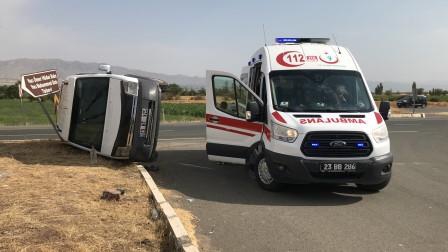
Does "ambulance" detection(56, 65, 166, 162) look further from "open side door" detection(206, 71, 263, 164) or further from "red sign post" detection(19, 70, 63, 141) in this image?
"red sign post" detection(19, 70, 63, 141)

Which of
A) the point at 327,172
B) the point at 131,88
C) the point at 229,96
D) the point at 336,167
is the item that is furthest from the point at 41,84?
the point at 336,167

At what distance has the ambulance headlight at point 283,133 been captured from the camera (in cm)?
828

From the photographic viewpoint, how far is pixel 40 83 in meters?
13.8

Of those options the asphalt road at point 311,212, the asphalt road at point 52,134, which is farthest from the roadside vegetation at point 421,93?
the asphalt road at point 311,212

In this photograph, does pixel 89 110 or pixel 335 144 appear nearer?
pixel 335 144

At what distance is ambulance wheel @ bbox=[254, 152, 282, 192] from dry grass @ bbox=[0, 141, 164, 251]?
198 centimetres

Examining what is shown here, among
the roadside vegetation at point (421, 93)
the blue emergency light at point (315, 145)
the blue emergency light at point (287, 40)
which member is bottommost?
the roadside vegetation at point (421, 93)

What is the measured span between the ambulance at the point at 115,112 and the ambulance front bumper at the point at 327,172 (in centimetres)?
378

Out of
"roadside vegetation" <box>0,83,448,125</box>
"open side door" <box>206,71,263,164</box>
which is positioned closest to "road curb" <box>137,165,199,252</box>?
"open side door" <box>206,71,263,164</box>

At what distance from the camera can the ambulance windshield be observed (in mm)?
9055

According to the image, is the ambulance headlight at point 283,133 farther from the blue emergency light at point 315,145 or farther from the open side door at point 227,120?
the open side door at point 227,120

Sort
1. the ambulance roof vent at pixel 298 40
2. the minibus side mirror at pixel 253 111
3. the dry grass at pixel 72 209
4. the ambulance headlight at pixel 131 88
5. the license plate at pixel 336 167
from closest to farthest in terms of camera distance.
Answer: the dry grass at pixel 72 209 < the license plate at pixel 336 167 < the minibus side mirror at pixel 253 111 < the ambulance roof vent at pixel 298 40 < the ambulance headlight at pixel 131 88

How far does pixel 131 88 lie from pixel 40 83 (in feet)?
13.3

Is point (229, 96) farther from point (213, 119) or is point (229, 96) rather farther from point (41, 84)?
point (41, 84)
